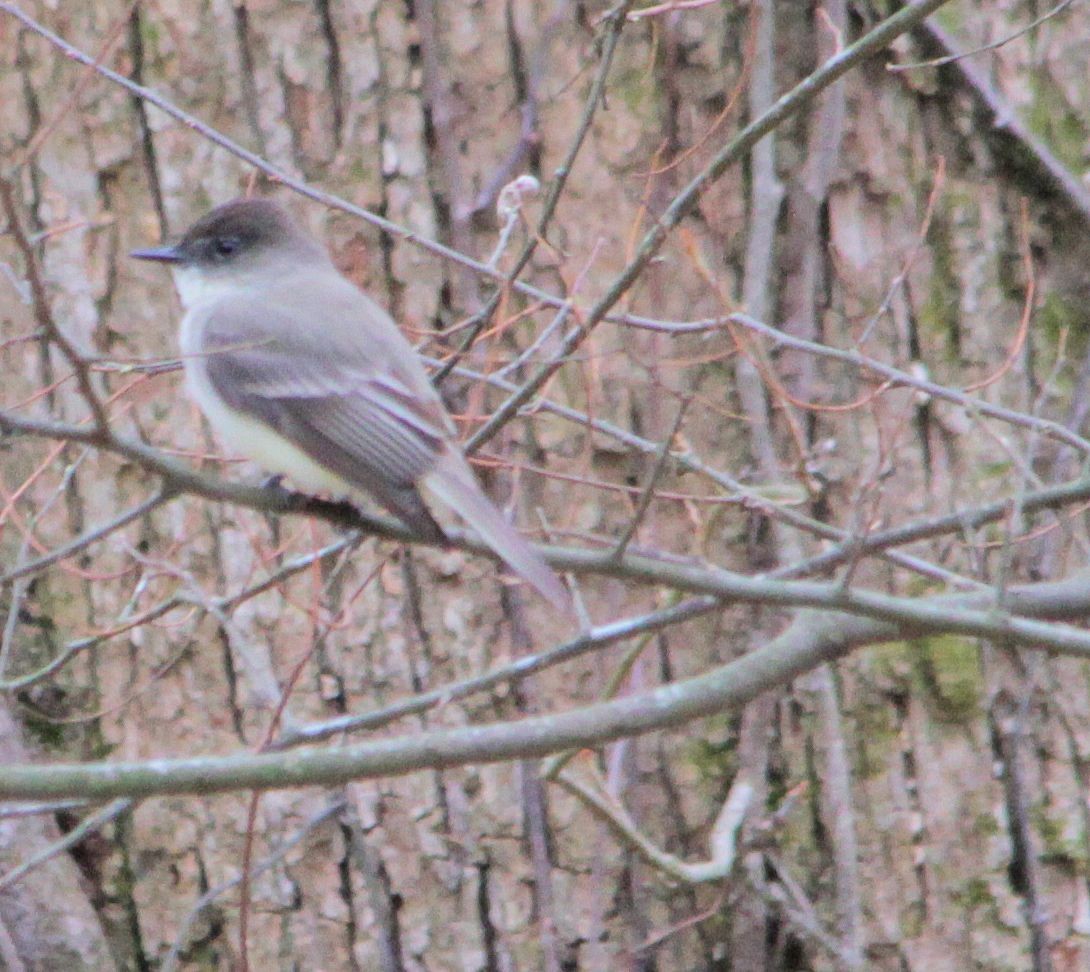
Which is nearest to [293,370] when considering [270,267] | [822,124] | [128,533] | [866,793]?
[270,267]

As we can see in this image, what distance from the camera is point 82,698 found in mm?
4102

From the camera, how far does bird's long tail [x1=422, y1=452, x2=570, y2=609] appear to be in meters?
2.73

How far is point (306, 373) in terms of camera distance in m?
3.70

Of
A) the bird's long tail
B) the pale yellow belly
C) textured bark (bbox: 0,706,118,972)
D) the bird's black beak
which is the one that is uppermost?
the bird's black beak

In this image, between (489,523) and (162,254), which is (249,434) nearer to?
(162,254)

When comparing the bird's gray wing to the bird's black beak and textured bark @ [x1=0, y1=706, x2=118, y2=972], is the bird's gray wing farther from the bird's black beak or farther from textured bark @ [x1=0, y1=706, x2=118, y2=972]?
textured bark @ [x1=0, y1=706, x2=118, y2=972]

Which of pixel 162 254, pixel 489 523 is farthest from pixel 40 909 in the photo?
pixel 489 523

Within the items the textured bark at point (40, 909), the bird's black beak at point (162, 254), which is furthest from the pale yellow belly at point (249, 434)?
the textured bark at point (40, 909)

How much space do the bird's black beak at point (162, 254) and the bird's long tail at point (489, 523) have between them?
902 mm

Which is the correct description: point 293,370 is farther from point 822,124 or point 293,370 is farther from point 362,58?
point 822,124

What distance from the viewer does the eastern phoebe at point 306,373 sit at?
3311 millimetres

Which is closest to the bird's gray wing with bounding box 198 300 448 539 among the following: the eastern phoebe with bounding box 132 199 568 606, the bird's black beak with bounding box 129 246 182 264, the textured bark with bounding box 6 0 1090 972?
the eastern phoebe with bounding box 132 199 568 606

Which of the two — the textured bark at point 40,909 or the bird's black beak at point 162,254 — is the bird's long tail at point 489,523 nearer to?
the bird's black beak at point 162,254

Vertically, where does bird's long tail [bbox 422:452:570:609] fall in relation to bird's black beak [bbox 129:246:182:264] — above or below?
below
